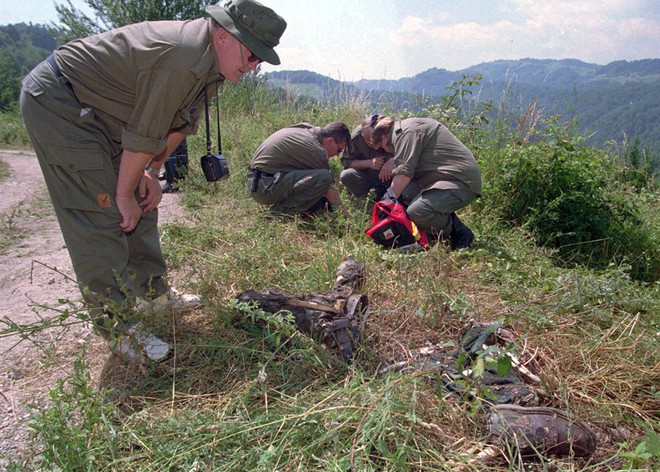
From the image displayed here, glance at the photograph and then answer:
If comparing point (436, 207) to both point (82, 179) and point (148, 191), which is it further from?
point (82, 179)

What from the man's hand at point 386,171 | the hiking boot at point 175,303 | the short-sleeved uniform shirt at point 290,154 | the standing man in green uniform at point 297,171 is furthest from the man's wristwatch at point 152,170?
the man's hand at point 386,171

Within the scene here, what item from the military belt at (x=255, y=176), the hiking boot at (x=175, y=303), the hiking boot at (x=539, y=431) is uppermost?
the hiking boot at (x=539, y=431)

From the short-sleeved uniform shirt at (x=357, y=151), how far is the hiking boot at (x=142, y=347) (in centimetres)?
373

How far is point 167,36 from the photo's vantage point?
189 cm

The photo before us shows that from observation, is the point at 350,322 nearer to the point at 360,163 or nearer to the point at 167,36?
the point at 167,36

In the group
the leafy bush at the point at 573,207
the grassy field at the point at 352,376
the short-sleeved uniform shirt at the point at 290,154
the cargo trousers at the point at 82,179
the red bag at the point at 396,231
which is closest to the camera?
the grassy field at the point at 352,376

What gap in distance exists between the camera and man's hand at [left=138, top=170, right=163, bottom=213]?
236 cm

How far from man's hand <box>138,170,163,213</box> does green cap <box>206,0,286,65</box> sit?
90cm

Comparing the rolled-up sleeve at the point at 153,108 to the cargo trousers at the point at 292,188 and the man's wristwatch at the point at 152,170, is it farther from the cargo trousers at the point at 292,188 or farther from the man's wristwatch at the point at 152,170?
the cargo trousers at the point at 292,188

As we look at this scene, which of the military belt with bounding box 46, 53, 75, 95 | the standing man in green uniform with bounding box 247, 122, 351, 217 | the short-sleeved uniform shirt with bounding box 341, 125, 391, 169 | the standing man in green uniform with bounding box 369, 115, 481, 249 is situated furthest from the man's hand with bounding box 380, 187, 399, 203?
the military belt with bounding box 46, 53, 75, 95

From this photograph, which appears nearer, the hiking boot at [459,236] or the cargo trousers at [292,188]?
the hiking boot at [459,236]

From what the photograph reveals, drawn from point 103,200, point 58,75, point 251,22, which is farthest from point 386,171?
point 58,75

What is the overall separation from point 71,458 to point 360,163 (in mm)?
4381

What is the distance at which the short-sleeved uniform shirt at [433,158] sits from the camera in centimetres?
430
